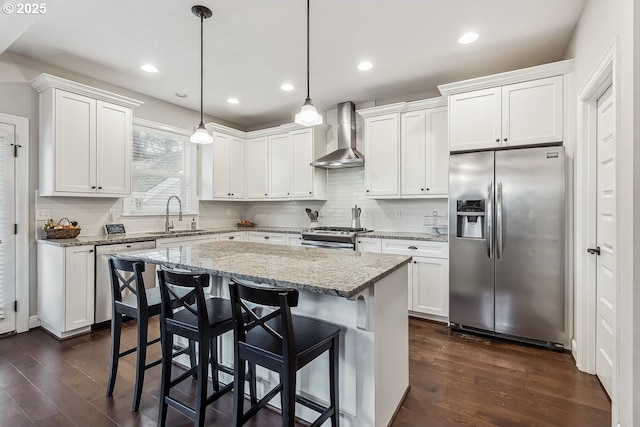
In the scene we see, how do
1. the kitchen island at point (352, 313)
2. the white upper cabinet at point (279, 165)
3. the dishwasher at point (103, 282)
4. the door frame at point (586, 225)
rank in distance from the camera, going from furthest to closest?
1. the white upper cabinet at point (279, 165)
2. the dishwasher at point (103, 282)
3. the door frame at point (586, 225)
4. the kitchen island at point (352, 313)

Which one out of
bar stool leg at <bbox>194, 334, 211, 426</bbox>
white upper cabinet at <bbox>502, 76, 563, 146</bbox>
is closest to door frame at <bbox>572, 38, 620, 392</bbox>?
white upper cabinet at <bbox>502, 76, 563, 146</bbox>

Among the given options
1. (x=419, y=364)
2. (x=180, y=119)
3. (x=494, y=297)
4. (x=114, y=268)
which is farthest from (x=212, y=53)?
(x=494, y=297)

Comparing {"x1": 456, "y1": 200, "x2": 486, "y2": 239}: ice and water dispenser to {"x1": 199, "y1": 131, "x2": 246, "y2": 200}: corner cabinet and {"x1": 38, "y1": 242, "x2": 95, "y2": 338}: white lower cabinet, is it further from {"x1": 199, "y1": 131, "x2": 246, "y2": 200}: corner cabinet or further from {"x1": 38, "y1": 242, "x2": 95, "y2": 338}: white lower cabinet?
{"x1": 38, "y1": 242, "x2": 95, "y2": 338}: white lower cabinet

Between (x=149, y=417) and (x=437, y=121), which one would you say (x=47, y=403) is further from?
(x=437, y=121)

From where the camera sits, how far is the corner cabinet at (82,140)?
3145mm

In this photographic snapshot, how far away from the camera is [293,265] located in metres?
1.90

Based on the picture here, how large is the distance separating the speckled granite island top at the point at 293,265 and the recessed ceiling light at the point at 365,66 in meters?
2.12

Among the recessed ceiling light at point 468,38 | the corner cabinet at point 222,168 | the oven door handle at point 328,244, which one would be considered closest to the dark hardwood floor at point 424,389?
the oven door handle at point 328,244

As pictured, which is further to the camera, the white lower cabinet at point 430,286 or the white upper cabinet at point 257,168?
the white upper cabinet at point 257,168

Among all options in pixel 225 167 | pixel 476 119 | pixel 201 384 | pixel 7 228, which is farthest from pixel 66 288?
pixel 476 119

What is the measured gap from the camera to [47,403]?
2.04 metres

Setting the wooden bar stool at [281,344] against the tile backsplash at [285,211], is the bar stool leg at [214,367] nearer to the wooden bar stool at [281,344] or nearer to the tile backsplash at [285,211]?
the wooden bar stool at [281,344]

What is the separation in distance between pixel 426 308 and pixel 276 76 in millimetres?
3165

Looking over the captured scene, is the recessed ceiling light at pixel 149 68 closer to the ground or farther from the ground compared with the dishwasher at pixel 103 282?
farther from the ground
